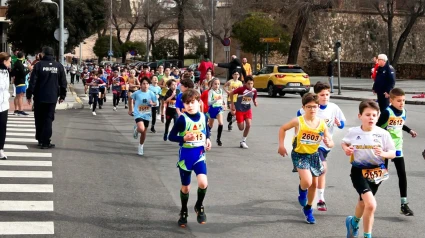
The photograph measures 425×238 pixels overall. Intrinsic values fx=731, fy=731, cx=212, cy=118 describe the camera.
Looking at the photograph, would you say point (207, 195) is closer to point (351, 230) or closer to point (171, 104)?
point (351, 230)

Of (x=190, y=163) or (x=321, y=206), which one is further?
(x=321, y=206)

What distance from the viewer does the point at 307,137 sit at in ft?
25.6

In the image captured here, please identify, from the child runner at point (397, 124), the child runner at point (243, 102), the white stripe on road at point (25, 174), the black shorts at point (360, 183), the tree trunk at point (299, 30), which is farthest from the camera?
the tree trunk at point (299, 30)

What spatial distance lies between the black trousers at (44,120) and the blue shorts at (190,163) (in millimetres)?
6203

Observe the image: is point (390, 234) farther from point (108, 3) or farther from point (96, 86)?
point (108, 3)

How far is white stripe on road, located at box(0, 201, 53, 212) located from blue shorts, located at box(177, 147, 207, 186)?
1.66 metres

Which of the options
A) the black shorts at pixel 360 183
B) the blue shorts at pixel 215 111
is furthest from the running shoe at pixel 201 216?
the blue shorts at pixel 215 111

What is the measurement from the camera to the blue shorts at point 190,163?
7.80 metres

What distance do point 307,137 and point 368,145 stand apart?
40.0 inches

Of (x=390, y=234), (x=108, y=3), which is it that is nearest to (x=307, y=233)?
(x=390, y=234)

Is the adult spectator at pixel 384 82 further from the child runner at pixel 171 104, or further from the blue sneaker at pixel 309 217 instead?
the blue sneaker at pixel 309 217

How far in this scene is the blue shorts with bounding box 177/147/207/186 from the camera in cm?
780

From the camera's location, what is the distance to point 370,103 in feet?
22.7

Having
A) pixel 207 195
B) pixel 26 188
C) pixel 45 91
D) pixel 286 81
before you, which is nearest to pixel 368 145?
pixel 207 195
